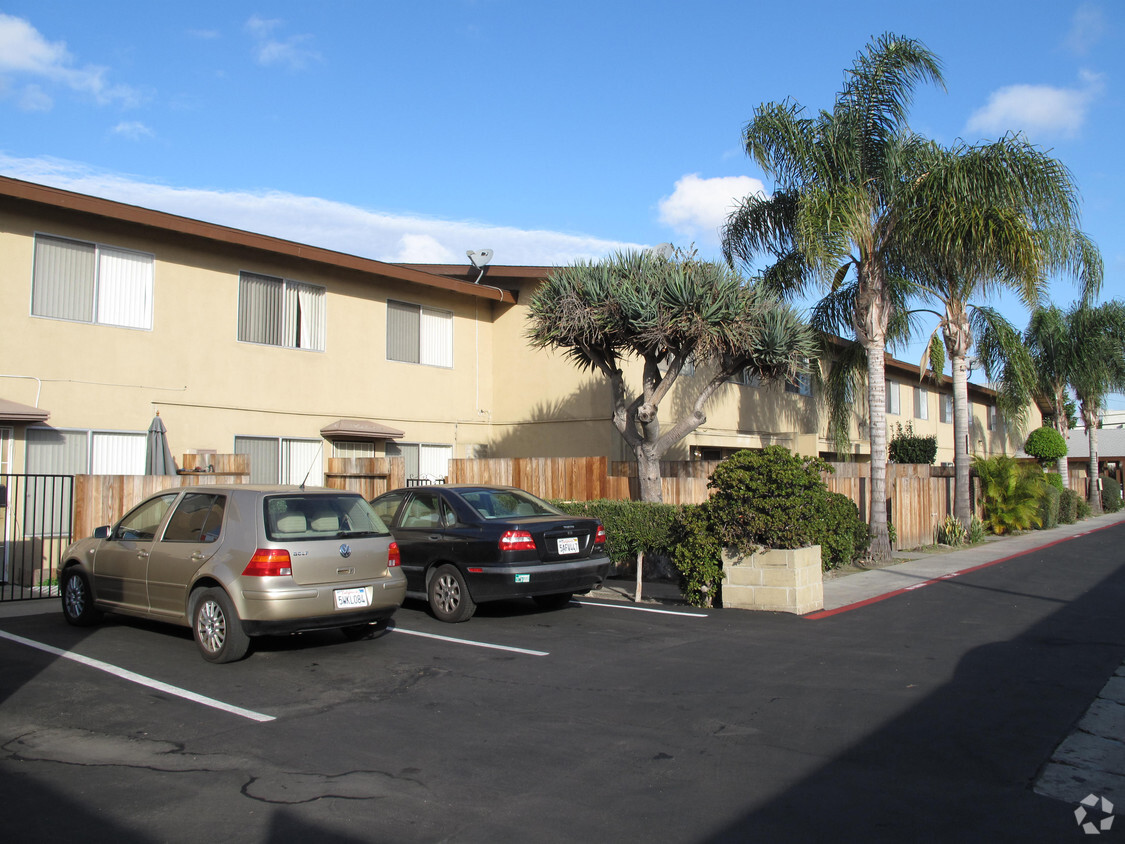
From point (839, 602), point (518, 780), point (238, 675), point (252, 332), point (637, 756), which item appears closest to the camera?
point (518, 780)

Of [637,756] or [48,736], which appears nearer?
[637,756]

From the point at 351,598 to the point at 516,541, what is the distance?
2.28 metres

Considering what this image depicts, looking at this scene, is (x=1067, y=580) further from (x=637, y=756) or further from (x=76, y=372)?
(x=76, y=372)

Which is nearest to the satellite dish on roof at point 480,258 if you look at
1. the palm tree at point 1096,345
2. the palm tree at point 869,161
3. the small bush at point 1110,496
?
the palm tree at point 869,161

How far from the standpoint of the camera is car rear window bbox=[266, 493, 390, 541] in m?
7.98

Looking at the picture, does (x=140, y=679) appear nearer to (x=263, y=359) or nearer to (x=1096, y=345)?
(x=263, y=359)

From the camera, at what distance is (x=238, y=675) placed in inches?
293

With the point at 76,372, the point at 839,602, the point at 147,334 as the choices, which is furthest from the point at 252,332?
the point at 839,602

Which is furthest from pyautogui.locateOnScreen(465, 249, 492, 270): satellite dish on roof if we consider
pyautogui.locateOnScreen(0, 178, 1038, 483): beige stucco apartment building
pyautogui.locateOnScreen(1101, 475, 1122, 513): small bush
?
pyautogui.locateOnScreen(1101, 475, 1122, 513): small bush

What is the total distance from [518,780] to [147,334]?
39.1 feet

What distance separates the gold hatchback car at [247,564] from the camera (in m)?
7.68

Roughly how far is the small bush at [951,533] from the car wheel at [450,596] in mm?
13983

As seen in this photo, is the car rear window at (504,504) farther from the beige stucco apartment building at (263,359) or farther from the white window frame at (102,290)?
the white window frame at (102,290)

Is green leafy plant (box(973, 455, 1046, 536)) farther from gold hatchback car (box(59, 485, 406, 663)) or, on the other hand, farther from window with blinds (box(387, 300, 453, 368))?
gold hatchback car (box(59, 485, 406, 663))
